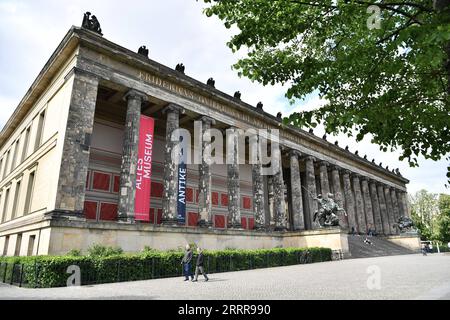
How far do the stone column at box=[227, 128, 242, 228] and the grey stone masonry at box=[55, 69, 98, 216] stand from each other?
11753 millimetres

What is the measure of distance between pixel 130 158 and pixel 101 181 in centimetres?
629

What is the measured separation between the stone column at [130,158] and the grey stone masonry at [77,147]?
227 cm

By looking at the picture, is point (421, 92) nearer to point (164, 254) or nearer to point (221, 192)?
point (164, 254)

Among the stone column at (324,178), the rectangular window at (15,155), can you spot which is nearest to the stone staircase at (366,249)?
the stone column at (324,178)

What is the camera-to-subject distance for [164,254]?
597 inches

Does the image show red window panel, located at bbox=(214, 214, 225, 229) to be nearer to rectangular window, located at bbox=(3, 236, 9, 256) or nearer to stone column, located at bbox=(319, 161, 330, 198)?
stone column, located at bbox=(319, 161, 330, 198)

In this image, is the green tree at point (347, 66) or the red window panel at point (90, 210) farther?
the red window panel at point (90, 210)

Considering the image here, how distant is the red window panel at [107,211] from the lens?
2345cm

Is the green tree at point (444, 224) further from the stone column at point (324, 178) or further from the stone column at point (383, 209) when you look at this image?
the stone column at point (324, 178)

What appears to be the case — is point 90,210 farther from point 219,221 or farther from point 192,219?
point 219,221

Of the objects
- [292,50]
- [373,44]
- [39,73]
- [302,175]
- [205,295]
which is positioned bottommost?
[205,295]

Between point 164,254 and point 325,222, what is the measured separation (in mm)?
17707

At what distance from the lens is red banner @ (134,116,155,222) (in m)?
19.0
